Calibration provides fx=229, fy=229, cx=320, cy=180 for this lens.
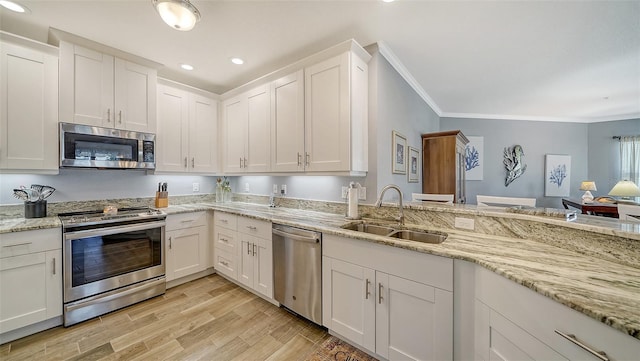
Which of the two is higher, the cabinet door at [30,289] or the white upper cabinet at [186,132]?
the white upper cabinet at [186,132]

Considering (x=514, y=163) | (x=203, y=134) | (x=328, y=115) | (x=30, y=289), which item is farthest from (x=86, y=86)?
(x=514, y=163)

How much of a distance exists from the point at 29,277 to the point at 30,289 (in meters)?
0.10

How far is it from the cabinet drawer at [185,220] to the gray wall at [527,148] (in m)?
5.00

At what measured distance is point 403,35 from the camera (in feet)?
7.04

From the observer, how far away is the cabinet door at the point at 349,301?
1.64 m

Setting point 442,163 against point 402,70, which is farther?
point 442,163

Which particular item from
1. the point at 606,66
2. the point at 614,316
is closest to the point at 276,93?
the point at 614,316

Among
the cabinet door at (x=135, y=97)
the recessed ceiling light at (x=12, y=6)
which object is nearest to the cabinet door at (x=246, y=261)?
the cabinet door at (x=135, y=97)

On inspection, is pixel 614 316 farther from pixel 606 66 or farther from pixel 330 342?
pixel 606 66

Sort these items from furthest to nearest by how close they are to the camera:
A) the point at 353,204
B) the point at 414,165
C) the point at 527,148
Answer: the point at 527,148
the point at 414,165
the point at 353,204

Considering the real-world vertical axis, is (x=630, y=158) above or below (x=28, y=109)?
below

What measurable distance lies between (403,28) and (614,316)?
7.30 feet

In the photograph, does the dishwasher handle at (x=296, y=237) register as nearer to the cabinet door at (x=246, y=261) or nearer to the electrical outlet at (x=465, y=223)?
the cabinet door at (x=246, y=261)

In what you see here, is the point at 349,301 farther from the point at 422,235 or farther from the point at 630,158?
the point at 630,158
